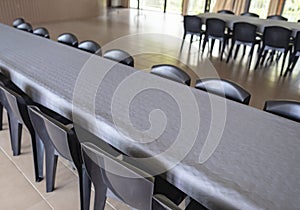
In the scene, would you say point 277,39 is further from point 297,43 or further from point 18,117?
point 18,117

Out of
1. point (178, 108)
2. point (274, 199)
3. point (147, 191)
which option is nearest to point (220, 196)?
point (274, 199)

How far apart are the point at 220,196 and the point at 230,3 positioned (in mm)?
8249

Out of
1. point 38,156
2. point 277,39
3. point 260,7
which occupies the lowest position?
point 38,156

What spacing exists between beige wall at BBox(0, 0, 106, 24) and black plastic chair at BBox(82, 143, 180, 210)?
7.28 metres

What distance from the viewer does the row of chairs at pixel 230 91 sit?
67.3 inches

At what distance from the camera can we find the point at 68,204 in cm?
181

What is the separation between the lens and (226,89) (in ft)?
6.55

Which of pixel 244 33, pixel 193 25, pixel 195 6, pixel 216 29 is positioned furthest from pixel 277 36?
pixel 195 6

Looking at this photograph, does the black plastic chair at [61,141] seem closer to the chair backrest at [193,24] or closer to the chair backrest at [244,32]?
the chair backrest at [244,32]

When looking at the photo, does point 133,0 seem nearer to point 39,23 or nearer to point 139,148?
point 39,23

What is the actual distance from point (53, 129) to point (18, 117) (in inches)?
24.0

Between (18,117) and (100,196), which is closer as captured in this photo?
(100,196)

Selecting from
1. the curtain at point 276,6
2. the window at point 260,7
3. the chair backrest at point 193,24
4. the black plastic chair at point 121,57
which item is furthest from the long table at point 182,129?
the window at point 260,7

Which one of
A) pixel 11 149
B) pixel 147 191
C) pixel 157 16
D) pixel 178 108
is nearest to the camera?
pixel 147 191
